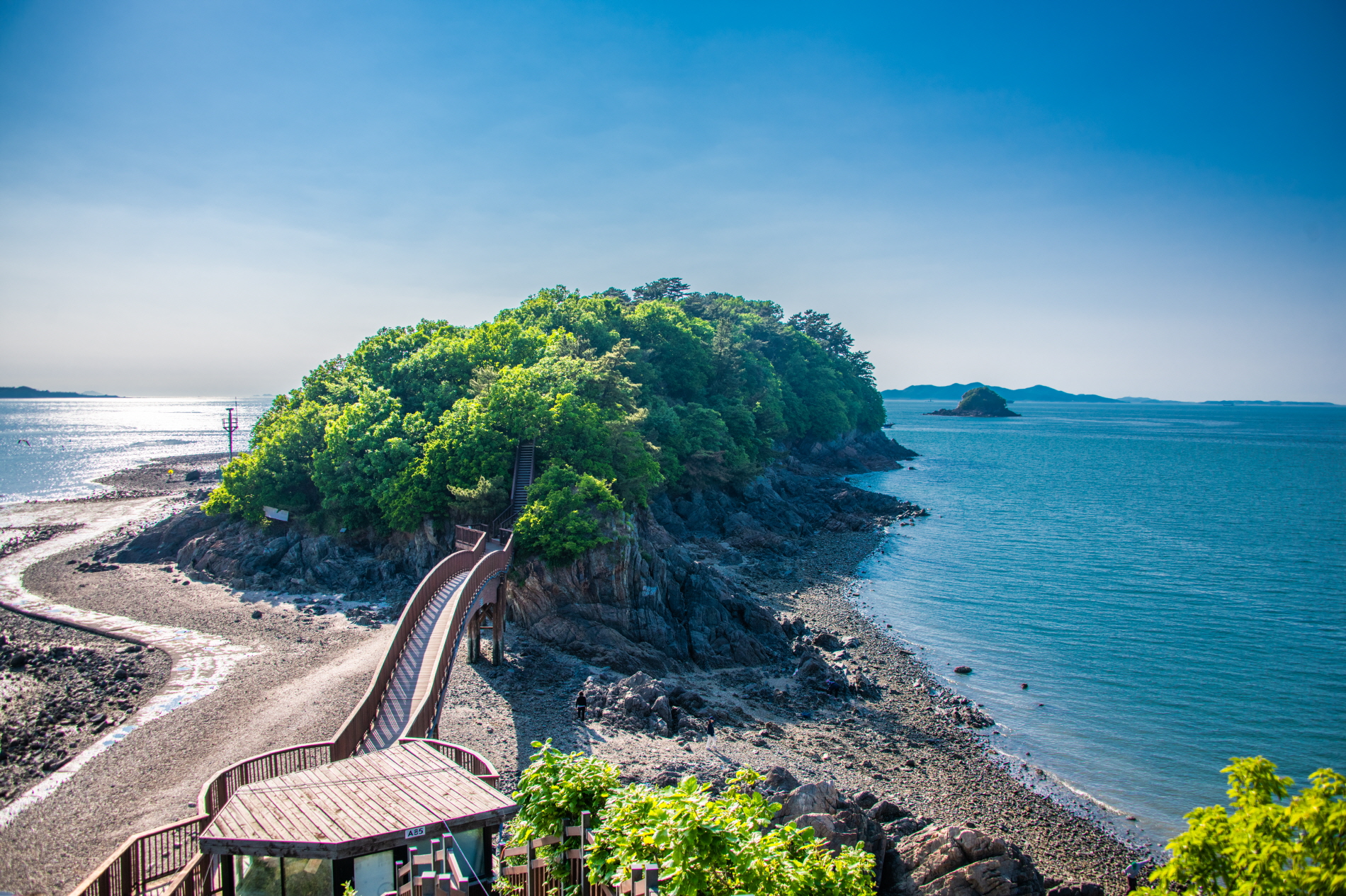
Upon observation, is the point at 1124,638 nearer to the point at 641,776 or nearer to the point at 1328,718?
the point at 1328,718

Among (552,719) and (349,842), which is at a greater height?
(349,842)

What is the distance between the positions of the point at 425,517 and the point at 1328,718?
113 feet

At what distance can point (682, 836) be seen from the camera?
237 inches

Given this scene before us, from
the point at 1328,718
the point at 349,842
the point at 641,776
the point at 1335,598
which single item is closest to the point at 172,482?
the point at 641,776

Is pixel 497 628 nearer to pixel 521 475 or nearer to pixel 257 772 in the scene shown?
pixel 521 475

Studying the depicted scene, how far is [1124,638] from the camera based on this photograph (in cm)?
3103

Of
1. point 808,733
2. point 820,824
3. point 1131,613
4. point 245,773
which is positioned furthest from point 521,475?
point 1131,613

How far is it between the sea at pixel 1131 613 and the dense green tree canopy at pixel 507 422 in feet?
48.8

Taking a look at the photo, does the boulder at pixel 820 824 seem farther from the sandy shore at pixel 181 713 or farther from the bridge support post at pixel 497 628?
the bridge support post at pixel 497 628

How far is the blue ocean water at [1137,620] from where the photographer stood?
21875 millimetres

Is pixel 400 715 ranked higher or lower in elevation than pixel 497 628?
higher

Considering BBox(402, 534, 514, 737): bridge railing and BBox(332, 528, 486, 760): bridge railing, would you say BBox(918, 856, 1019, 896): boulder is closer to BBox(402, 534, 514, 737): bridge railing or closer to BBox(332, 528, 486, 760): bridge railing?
BBox(402, 534, 514, 737): bridge railing

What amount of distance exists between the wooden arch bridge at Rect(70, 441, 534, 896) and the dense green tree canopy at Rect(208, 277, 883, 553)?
147 inches

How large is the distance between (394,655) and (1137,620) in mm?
33886
